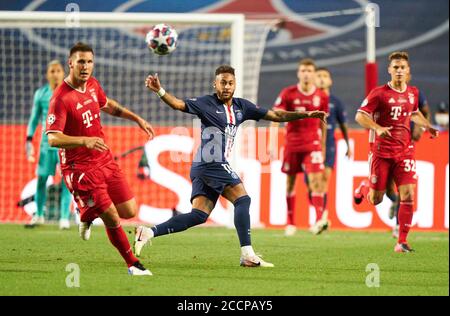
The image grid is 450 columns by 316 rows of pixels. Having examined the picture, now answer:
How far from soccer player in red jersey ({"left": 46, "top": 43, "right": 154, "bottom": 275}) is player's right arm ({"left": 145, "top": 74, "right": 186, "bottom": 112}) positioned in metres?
0.49

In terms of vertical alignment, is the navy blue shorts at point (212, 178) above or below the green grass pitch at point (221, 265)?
above

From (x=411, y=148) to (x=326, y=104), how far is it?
2.64 m

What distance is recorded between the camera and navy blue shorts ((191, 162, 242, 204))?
9406 mm

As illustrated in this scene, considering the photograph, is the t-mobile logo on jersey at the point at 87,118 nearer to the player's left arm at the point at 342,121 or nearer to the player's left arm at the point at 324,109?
the player's left arm at the point at 324,109

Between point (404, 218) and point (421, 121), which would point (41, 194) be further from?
point (421, 121)

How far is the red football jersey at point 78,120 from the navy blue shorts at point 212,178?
3.55ft

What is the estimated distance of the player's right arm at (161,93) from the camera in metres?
8.93

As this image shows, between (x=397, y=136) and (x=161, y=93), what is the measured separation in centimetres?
327

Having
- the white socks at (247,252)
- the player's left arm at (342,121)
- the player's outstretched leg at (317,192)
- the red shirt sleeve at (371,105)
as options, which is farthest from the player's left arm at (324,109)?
the white socks at (247,252)

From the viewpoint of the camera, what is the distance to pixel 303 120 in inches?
542

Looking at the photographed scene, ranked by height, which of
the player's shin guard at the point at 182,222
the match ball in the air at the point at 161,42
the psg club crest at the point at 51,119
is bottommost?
the player's shin guard at the point at 182,222

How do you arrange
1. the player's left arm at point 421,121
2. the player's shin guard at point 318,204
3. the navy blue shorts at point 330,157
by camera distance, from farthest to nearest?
the navy blue shorts at point 330,157 < the player's shin guard at point 318,204 < the player's left arm at point 421,121

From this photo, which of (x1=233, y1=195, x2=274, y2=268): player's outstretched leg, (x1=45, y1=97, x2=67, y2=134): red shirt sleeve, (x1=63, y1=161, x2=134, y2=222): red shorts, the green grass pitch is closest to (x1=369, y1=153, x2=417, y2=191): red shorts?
the green grass pitch

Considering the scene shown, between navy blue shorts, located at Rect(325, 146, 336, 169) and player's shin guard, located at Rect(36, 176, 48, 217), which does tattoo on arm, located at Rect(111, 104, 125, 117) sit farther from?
navy blue shorts, located at Rect(325, 146, 336, 169)
